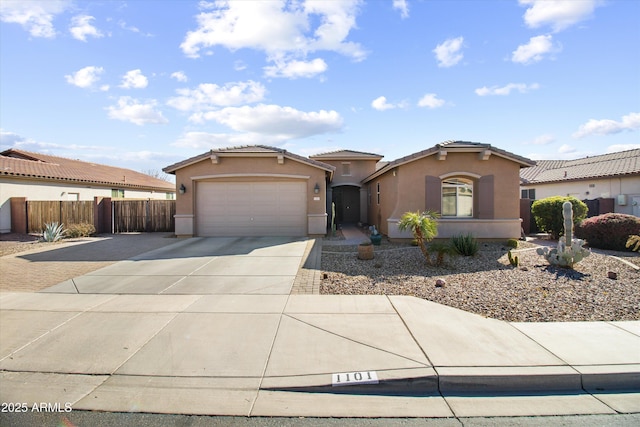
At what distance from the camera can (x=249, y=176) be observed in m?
15.1

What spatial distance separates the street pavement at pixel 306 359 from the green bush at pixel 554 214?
404 inches

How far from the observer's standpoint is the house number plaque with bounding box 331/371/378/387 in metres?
3.78

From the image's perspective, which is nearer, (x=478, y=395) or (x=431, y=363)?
(x=478, y=395)

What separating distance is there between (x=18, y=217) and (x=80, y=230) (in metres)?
3.97

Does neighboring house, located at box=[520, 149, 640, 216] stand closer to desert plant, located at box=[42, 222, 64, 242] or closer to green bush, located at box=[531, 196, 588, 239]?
green bush, located at box=[531, 196, 588, 239]

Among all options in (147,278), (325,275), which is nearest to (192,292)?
(147,278)

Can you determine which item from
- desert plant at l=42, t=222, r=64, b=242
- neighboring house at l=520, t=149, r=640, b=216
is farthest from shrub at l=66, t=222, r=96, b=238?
neighboring house at l=520, t=149, r=640, b=216

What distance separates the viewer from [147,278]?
325 inches

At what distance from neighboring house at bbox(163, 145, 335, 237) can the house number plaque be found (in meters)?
11.2

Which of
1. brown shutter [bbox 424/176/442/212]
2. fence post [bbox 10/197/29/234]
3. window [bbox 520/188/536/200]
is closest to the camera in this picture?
brown shutter [bbox 424/176/442/212]

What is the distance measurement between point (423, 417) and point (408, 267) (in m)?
6.09

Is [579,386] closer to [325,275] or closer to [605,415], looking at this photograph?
[605,415]

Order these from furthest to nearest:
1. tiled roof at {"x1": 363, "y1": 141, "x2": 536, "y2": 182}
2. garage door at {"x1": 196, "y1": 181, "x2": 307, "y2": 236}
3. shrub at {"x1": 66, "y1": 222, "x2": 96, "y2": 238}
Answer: shrub at {"x1": 66, "y1": 222, "x2": 96, "y2": 238} → garage door at {"x1": 196, "y1": 181, "x2": 307, "y2": 236} → tiled roof at {"x1": 363, "y1": 141, "x2": 536, "y2": 182}

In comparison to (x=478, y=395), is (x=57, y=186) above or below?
above
